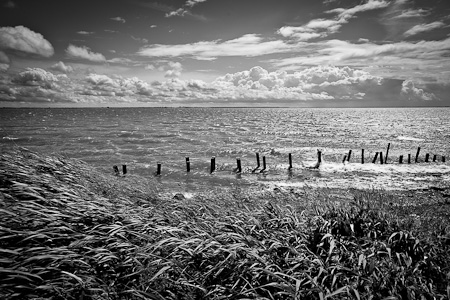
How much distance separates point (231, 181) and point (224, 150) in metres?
15.2

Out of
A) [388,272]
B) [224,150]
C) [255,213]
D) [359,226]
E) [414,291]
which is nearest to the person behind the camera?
[414,291]

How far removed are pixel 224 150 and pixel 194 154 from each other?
5405 mm

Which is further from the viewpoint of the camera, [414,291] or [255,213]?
[255,213]

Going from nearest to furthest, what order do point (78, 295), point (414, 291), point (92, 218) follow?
point (78, 295) → point (414, 291) → point (92, 218)

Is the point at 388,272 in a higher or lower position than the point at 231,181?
higher

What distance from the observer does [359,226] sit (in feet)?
17.0

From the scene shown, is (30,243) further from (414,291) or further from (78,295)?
(414,291)

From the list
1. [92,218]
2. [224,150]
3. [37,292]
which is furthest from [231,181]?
[37,292]

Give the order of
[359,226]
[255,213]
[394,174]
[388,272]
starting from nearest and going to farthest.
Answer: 1. [388,272]
2. [359,226]
3. [255,213]
4. [394,174]

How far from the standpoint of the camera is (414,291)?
3107mm

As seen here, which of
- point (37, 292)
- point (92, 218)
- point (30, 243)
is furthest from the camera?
point (92, 218)

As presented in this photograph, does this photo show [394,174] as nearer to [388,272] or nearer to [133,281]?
[388,272]

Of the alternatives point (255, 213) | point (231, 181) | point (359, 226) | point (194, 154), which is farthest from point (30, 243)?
point (194, 154)

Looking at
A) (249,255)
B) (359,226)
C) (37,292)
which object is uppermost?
(37,292)
